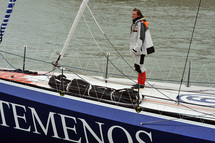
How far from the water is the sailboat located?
4456mm

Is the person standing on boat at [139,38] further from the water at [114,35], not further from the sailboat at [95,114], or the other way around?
the water at [114,35]

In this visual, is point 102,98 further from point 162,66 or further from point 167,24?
point 167,24

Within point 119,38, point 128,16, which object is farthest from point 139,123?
point 128,16

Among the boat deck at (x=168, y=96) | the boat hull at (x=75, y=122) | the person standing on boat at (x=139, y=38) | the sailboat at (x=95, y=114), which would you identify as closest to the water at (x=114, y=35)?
the boat deck at (x=168, y=96)

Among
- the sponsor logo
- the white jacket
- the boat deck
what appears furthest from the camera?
the white jacket

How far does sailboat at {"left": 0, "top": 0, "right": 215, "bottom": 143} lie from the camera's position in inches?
179

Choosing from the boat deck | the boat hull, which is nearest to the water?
the boat deck

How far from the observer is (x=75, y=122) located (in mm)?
4918

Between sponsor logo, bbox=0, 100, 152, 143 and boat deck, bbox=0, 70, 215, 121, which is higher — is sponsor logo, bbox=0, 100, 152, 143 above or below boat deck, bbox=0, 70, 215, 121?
below

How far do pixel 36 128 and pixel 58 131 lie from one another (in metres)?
0.38

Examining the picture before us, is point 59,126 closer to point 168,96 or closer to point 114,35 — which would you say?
point 168,96

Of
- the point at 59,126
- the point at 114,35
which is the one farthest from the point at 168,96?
the point at 114,35

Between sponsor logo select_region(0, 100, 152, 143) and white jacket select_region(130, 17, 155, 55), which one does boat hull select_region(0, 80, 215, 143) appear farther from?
white jacket select_region(130, 17, 155, 55)

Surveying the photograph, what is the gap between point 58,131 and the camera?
5031 mm
